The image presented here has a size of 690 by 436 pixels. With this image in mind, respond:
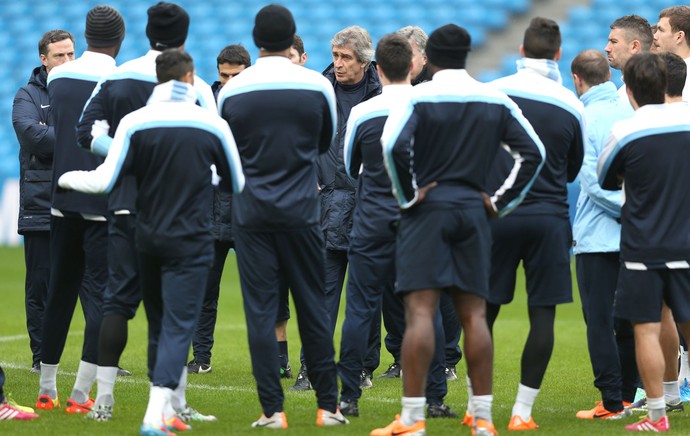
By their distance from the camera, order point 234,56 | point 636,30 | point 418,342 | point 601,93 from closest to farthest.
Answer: point 418,342 < point 601,93 < point 636,30 < point 234,56

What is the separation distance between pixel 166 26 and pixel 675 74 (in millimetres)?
2854

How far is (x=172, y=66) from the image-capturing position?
19.2 feet

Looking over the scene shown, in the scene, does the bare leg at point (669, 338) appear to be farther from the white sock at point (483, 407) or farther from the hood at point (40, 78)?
the hood at point (40, 78)

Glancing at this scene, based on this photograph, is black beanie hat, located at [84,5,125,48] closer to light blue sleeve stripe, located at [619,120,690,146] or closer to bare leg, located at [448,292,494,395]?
bare leg, located at [448,292,494,395]

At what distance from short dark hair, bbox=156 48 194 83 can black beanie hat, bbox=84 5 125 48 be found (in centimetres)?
91

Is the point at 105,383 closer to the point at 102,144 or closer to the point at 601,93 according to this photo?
the point at 102,144

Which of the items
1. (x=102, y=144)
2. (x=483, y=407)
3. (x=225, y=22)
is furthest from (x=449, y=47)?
(x=225, y=22)

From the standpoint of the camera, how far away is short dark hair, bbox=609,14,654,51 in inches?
300

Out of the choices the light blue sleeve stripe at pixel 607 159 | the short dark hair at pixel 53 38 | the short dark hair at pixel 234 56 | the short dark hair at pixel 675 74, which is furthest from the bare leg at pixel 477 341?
the short dark hair at pixel 53 38

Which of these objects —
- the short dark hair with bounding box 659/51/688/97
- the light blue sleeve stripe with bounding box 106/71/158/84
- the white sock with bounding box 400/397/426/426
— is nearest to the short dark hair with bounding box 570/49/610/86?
the short dark hair with bounding box 659/51/688/97

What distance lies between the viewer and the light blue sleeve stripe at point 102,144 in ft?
20.4

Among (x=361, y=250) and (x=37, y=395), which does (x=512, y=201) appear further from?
(x=37, y=395)

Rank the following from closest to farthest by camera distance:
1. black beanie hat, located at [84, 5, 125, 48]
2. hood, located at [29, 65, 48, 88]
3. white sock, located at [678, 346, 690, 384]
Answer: black beanie hat, located at [84, 5, 125, 48] < white sock, located at [678, 346, 690, 384] < hood, located at [29, 65, 48, 88]

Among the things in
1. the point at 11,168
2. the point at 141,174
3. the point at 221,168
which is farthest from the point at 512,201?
the point at 11,168
